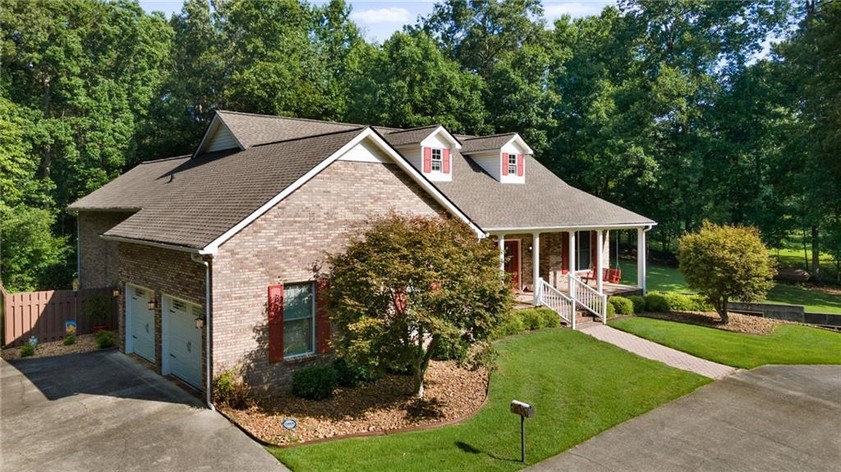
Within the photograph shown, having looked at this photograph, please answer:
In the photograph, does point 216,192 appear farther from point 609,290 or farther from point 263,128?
point 609,290

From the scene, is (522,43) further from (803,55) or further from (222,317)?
(222,317)

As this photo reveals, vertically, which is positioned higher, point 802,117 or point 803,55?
point 803,55

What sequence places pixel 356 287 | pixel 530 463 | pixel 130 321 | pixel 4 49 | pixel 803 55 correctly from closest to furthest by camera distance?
pixel 530 463 → pixel 356 287 → pixel 130 321 → pixel 4 49 → pixel 803 55

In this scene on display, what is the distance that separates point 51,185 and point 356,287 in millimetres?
27342

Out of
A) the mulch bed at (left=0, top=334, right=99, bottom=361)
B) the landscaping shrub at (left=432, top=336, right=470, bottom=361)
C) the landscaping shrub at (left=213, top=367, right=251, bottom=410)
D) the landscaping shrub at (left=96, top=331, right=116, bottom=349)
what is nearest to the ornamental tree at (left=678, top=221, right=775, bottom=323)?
the landscaping shrub at (left=432, top=336, right=470, bottom=361)

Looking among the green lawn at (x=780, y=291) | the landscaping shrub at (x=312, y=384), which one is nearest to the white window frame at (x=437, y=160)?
the landscaping shrub at (x=312, y=384)

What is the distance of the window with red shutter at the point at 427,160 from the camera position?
21688 mm

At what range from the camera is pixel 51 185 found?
99.5 ft

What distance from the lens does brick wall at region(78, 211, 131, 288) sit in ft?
70.0

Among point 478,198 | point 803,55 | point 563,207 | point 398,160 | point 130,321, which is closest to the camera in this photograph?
point 398,160

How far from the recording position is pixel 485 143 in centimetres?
2492

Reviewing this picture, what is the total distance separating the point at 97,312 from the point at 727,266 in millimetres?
22160

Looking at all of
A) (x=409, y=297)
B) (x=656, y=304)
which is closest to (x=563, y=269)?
(x=656, y=304)

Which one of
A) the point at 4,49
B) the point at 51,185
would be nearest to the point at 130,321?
the point at 51,185
